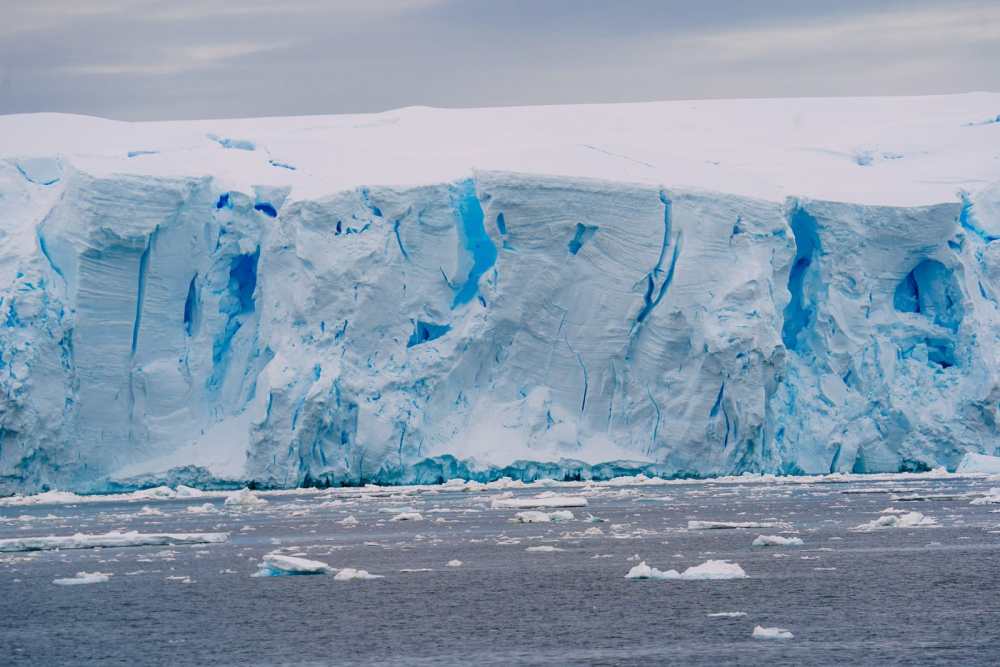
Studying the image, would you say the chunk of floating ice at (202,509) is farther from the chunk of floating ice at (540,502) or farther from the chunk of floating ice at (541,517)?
the chunk of floating ice at (541,517)

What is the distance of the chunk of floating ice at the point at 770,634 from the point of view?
1054 centimetres

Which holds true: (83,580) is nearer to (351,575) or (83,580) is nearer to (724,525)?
(351,575)


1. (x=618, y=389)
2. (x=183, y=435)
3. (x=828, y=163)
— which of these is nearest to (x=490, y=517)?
(x=618, y=389)

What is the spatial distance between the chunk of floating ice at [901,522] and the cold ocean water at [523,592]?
0.11 m

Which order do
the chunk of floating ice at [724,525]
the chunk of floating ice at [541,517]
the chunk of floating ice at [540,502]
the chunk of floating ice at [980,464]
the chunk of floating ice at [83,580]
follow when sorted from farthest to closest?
the chunk of floating ice at [980,464], the chunk of floating ice at [540,502], the chunk of floating ice at [541,517], the chunk of floating ice at [724,525], the chunk of floating ice at [83,580]

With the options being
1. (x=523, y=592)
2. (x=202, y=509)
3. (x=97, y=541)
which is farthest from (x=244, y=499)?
(x=523, y=592)

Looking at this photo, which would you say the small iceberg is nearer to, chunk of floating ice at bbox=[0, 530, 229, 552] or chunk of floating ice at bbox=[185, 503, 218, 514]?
chunk of floating ice at bbox=[185, 503, 218, 514]

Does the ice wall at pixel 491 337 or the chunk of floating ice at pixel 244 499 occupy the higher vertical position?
the ice wall at pixel 491 337

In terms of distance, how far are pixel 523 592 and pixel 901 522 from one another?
5.85 meters

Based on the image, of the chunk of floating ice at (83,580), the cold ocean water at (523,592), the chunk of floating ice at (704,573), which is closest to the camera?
the cold ocean water at (523,592)

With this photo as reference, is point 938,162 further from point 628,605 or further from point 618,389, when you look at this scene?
point 628,605

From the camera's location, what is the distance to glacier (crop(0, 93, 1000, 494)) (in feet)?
77.8

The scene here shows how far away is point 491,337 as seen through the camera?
2442 centimetres

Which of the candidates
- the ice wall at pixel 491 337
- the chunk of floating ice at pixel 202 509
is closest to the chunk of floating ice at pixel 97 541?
the chunk of floating ice at pixel 202 509
